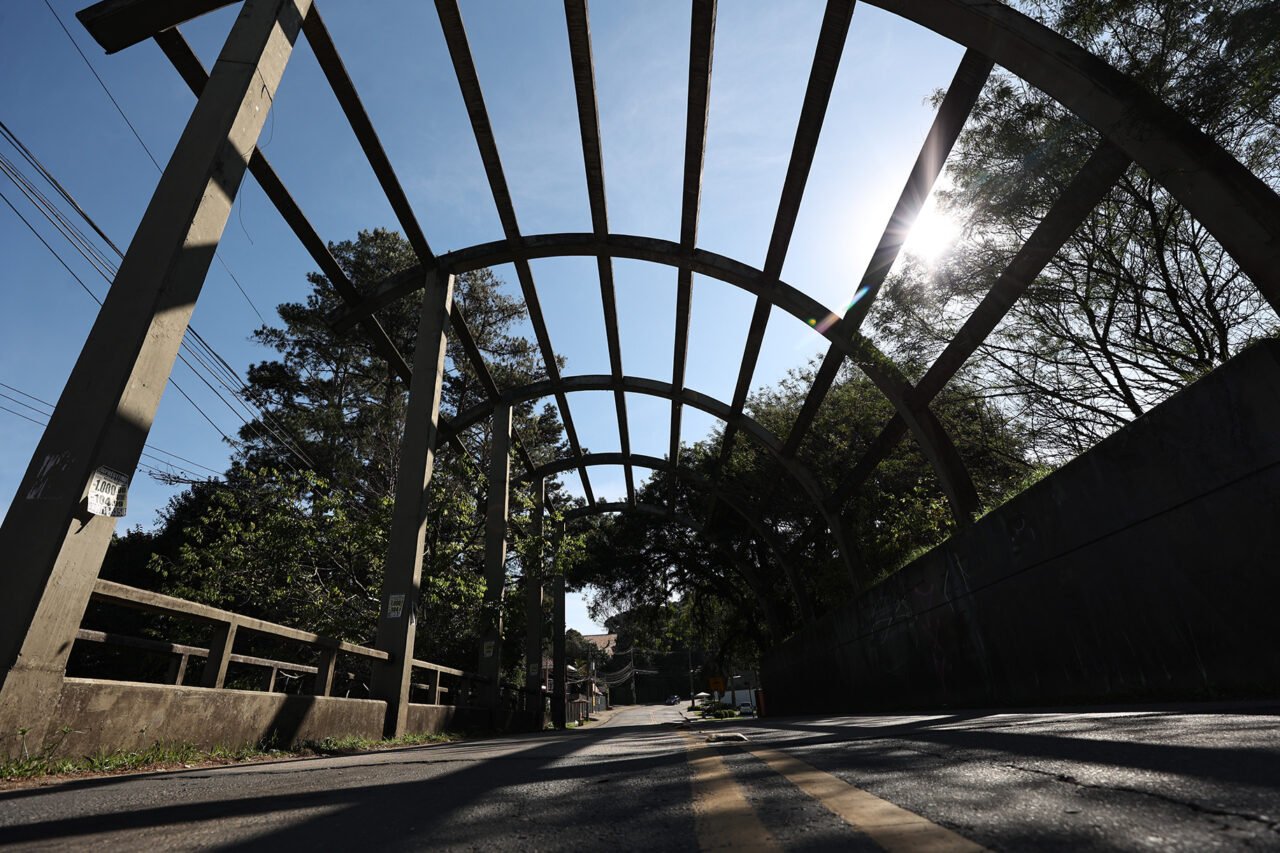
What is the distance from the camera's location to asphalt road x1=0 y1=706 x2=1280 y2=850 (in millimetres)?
1512

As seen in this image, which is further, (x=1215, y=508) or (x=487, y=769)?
(x=1215, y=508)

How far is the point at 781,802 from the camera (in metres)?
2.19

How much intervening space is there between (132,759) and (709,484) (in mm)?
17627

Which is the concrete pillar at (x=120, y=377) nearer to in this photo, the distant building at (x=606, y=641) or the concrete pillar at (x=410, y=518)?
the concrete pillar at (x=410, y=518)

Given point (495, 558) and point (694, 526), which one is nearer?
point (495, 558)

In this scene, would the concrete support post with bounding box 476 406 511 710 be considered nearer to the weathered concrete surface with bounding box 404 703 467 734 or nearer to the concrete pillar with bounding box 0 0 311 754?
the weathered concrete surface with bounding box 404 703 467 734

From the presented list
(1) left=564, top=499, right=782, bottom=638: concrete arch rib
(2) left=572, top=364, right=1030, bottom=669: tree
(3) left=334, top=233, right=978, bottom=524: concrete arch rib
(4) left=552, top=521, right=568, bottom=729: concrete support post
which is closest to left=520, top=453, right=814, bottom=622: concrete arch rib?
(2) left=572, top=364, right=1030, bottom=669: tree

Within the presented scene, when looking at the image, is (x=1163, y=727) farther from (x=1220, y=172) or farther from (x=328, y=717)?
(x=328, y=717)

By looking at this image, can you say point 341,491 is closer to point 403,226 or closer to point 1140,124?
point 403,226

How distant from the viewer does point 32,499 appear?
14.8ft

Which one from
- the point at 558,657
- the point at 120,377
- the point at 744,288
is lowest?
the point at 120,377

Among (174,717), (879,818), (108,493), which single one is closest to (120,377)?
(108,493)

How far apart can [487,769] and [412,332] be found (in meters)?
20.8

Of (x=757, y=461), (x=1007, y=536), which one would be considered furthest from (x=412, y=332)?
(x=1007, y=536)
